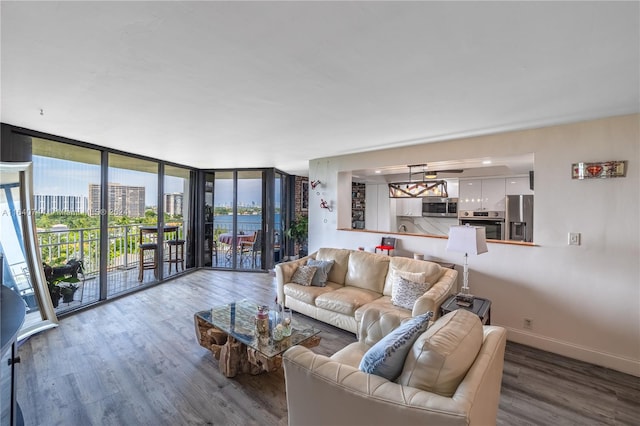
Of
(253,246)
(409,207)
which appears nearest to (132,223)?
(253,246)

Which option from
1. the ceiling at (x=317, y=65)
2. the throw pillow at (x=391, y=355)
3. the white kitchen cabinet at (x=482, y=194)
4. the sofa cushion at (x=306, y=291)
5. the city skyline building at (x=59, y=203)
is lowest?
the sofa cushion at (x=306, y=291)

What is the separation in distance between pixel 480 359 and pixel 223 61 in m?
2.21

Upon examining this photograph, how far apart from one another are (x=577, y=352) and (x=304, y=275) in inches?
120

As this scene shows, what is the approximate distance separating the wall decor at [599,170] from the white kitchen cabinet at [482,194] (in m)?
2.36

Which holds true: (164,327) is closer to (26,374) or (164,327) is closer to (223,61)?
(26,374)

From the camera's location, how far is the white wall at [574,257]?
260cm

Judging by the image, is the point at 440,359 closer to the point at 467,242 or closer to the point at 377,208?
the point at 467,242

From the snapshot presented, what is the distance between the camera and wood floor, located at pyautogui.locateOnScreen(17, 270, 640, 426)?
196cm

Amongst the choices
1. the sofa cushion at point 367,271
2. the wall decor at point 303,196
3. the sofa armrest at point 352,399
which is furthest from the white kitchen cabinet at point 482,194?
the sofa armrest at point 352,399

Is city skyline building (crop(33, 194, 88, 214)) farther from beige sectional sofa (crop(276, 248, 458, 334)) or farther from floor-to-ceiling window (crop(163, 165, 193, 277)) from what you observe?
beige sectional sofa (crop(276, 248, 458, 334))

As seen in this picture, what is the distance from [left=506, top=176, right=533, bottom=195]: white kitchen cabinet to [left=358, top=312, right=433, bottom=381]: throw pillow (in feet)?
15.7

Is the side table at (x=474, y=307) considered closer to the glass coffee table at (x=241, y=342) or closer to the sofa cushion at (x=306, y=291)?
the glass coffee table at (x=241, y=342)

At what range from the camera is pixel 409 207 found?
645 cm

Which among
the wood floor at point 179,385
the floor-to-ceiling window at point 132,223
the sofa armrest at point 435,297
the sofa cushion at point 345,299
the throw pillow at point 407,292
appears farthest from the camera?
the floor-to-ceiling window at point 132,223
